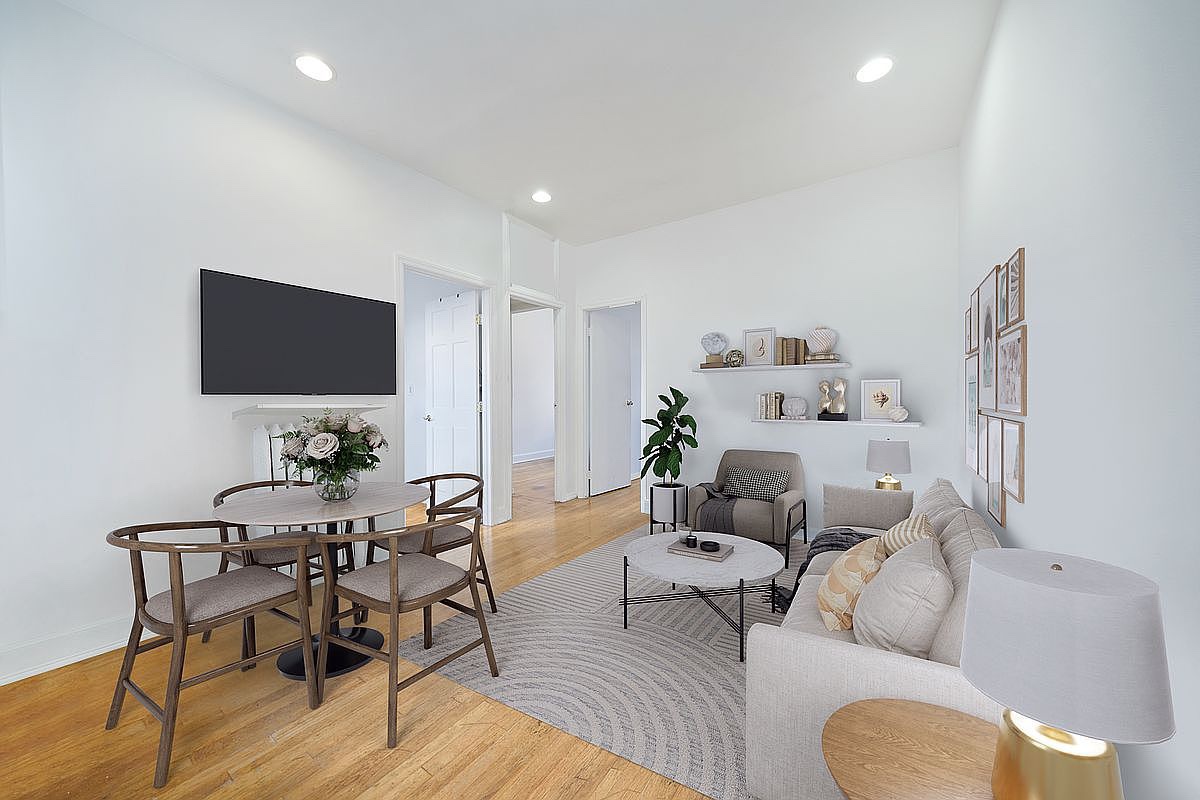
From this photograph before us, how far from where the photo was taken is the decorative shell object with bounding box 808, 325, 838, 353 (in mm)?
4105

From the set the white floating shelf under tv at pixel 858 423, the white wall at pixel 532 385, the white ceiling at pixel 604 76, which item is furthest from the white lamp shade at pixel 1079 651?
the white wall at pixel 532 385

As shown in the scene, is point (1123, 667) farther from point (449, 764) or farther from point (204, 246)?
point (204, 246)

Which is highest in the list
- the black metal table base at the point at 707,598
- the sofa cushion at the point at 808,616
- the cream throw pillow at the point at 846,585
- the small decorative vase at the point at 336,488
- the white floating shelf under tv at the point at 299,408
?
the white floating shelf under tv at the point at 299,408

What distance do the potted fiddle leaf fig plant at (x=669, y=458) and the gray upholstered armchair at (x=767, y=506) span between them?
0.82 feet

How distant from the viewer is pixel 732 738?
1.84m

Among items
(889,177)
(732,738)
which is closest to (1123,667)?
(732,738)

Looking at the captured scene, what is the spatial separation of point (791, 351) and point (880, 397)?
0.75 metres

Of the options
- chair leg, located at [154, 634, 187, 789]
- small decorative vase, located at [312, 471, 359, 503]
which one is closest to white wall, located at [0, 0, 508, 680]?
small decorative vase, located at [312, 471, 359, 503]

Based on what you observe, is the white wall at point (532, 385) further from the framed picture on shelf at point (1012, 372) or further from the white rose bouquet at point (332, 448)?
the framed picture on shelf at point (1012, 372)

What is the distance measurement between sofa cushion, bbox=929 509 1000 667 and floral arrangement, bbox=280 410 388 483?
2306mm

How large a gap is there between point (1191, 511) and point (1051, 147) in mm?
1261

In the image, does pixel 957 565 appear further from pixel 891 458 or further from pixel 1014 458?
pixel 891 458

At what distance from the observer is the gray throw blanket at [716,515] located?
3762 mm

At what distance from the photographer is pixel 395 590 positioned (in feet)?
6.31
